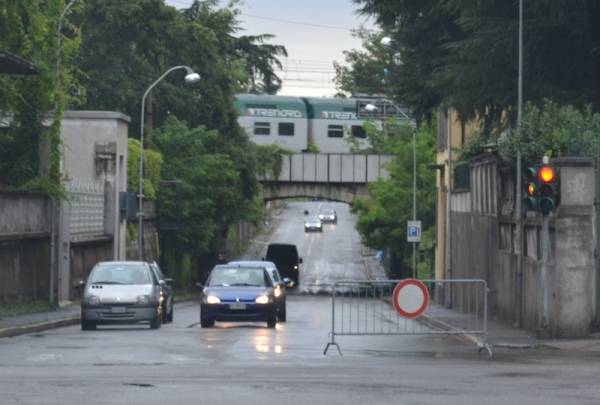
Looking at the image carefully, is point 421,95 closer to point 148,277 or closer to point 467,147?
point 467,147

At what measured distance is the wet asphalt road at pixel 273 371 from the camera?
15125 mm

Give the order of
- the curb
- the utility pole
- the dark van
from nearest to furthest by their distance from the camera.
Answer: the curb, the utility pole, the dark van

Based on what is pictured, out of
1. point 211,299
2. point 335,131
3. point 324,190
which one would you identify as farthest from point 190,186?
point 211,299

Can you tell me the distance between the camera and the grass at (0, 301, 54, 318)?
35.8 meters

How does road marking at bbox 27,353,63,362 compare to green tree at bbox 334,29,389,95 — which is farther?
green tree at bbox 334,29,389,95

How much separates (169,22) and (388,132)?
14.7 metres

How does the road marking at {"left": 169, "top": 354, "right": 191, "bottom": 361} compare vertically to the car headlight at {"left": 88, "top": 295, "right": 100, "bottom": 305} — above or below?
below

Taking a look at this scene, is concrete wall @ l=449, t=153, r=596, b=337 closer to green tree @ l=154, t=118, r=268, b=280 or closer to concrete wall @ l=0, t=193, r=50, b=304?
concrete wall @ l=0, t=193, r=50, b=304

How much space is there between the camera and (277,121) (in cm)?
8238

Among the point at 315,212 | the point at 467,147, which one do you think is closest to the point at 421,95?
the point at 467,147

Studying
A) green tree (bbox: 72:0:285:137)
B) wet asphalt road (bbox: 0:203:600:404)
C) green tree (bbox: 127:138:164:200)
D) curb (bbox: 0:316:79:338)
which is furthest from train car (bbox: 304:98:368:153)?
wet asphalt road (bbox: 0:203:600:404)

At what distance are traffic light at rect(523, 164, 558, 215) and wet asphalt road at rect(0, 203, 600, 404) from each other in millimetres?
2831

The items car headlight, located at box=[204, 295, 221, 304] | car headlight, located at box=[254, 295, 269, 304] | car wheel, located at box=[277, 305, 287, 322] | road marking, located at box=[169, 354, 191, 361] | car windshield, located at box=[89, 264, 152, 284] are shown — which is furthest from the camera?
car wheel, located at box=[277, 305, 287, 322]

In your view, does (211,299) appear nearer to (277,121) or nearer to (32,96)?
(32,96)
